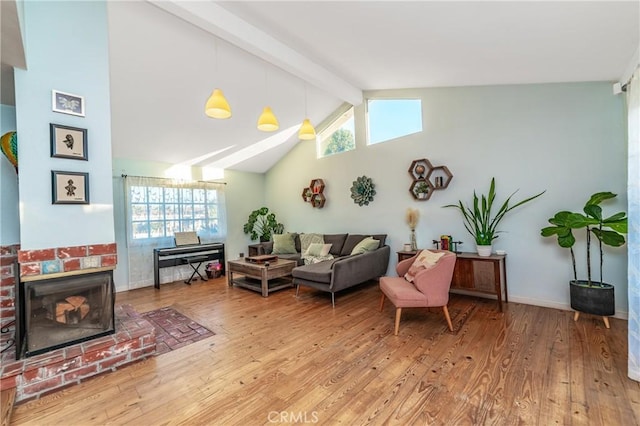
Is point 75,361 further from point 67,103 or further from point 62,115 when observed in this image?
point 67,103

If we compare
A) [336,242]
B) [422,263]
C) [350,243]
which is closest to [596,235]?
[422,263]

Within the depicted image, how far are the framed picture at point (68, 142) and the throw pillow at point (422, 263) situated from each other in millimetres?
3386

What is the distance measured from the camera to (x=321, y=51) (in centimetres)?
327

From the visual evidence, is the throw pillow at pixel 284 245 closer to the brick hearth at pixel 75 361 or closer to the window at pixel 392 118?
the window at pixel 392 118

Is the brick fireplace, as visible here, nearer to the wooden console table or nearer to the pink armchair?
the pink armchair

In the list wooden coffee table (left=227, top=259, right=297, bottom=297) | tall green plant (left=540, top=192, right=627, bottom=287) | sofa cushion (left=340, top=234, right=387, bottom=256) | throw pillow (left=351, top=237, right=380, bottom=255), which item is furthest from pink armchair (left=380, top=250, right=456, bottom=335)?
wooden coffee table (left=227, top=259, right=297, bottom=297)

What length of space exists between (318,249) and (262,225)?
235 cm

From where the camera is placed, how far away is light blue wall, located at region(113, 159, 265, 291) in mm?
4762

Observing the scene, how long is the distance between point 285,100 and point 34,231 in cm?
358

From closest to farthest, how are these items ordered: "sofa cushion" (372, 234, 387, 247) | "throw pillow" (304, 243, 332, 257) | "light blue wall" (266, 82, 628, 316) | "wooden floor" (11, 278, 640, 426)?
1. "wooden floor" (11, 278, 640, 426)
2. "light blue wall" (266, 82, 628, 316)
3. "sofa cushion" (372, 234, 387, 247)
4. "throw pillow" (304, 243, 332, 257)

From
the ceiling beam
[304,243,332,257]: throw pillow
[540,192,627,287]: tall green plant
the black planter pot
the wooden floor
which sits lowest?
the wooden floor

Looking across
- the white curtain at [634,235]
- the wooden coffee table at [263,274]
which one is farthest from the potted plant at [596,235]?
the wooden coffee table at [263,274]

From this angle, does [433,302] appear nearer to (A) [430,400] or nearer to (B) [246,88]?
(A) [430,400]

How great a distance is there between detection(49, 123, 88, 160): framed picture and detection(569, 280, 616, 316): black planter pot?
15.8ft
